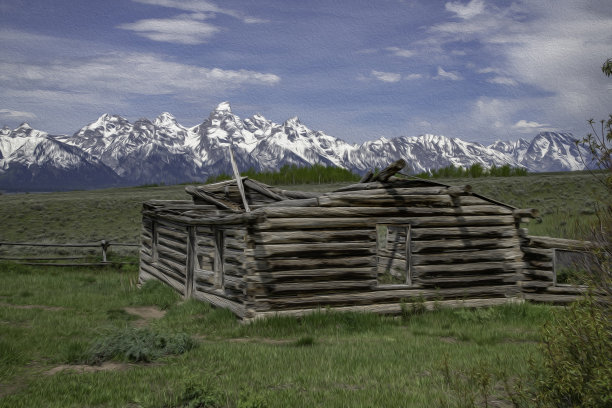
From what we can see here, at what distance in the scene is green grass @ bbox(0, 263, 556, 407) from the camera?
19.5 ft

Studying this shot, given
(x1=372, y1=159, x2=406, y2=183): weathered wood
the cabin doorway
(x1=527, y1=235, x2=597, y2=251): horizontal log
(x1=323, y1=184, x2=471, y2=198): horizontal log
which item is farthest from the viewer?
the cabin doorway

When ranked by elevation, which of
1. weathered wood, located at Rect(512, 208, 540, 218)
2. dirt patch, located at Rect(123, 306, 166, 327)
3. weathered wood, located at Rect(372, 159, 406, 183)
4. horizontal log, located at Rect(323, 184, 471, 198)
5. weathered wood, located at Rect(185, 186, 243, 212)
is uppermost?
weathered wood, located at Rect(372, 159, 406, 183)

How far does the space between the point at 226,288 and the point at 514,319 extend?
270 inches

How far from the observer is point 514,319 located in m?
11.4

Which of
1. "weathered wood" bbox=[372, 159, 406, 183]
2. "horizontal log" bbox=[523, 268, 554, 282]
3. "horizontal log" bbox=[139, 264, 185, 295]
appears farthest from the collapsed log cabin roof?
"horizontal log" bbox=[139, 264, 185, 295]

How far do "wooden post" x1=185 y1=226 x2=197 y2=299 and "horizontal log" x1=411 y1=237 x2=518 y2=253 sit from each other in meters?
6.35

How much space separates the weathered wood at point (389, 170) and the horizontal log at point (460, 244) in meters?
1.78

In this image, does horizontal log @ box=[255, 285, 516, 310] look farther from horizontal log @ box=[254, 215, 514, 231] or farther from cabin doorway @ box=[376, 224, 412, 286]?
cabin doorway @ box=[376, 224, 412, 286]

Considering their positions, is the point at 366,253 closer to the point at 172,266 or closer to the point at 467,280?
the point at 467,280

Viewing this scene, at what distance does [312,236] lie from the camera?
1134 centimetres

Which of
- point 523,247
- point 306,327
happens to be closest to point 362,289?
point 306,327

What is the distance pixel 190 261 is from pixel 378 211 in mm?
5900

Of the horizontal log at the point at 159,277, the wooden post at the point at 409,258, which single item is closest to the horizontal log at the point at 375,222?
the wooden post at the point at 409,258

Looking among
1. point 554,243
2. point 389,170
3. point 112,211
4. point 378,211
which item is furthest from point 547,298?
point 112,211
